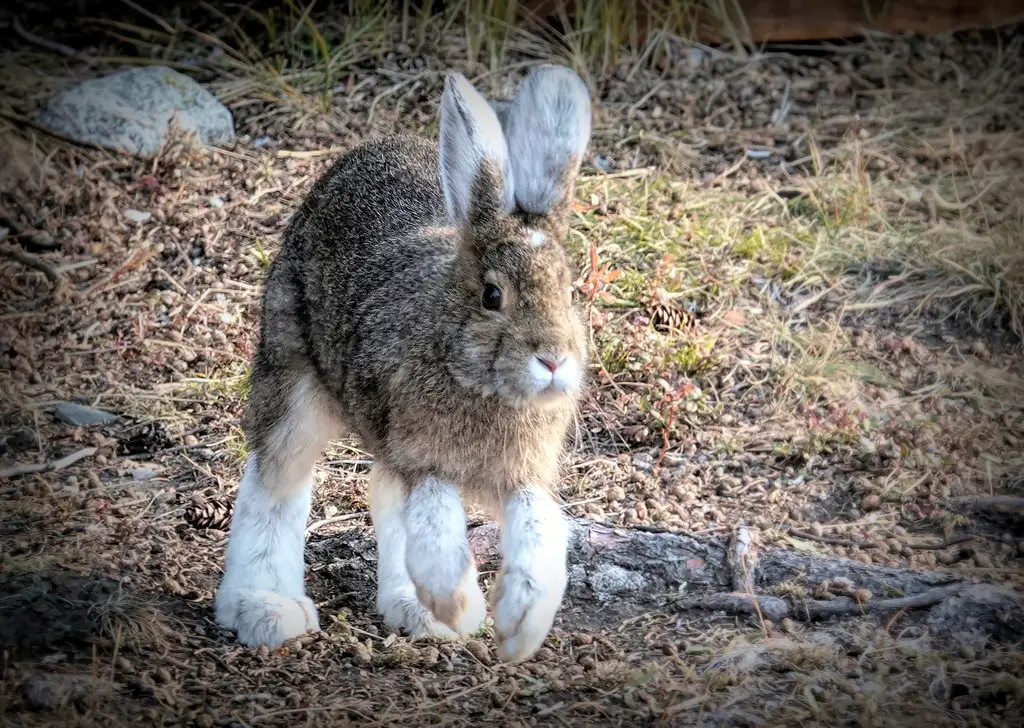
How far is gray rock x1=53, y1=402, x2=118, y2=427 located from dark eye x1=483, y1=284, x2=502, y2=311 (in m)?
2.68

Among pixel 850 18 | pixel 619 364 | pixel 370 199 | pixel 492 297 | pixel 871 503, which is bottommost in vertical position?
pixel 871 503

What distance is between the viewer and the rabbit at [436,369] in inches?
150

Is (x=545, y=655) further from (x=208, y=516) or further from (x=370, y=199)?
(x=370, y=199)

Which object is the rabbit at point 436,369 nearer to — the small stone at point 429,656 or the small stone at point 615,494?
the small stone at point 429,656

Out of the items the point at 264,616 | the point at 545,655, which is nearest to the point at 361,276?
the point at 264,616

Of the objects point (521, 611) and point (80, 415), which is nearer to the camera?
point (521, 611)

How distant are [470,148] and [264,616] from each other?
1.80 m

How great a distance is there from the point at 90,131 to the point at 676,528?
421 centimetres

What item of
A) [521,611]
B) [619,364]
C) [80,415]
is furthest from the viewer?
[619,364]

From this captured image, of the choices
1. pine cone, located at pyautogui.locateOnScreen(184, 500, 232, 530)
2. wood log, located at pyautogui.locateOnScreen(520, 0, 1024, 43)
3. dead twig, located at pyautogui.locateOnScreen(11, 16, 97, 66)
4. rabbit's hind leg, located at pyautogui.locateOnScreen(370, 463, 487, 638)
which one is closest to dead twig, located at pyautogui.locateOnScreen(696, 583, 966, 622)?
rabbit's hind leg, located at pyautogui.locateOnScreen(370, 463, 487, 638)

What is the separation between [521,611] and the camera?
3.77 m

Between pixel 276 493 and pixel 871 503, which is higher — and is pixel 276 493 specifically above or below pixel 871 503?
below

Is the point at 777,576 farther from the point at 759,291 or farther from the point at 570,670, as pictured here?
the point at 759,291

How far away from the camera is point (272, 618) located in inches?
177
